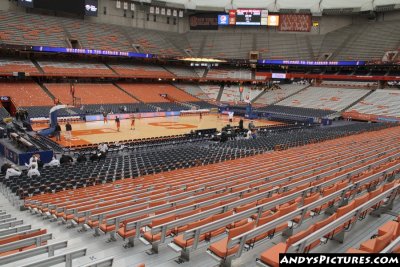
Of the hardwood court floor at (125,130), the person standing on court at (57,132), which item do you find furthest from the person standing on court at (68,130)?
the person standing on court at (57,132)

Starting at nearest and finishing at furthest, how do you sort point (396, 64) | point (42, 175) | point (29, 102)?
1. point (42, 175)
2. point (29, 102)
3. point (396, 64)

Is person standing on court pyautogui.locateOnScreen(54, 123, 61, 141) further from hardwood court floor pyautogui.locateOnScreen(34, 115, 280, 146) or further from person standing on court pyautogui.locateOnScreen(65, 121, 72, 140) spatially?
person standing on court pyautogui.locateOnScreen(65, 121, 72, 140)

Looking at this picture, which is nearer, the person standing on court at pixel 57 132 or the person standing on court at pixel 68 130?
the person standing on court at pixel 68 130

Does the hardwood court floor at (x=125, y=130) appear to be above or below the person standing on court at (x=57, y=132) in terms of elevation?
below

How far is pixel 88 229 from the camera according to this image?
739cm

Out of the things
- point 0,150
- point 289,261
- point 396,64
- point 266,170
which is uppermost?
point 396,64

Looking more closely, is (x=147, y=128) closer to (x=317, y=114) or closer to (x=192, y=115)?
(x=192, y=115)

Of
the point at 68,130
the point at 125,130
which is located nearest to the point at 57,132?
the point at 68,130

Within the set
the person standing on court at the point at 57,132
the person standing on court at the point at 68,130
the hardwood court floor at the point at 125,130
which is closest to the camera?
the person standing on court at the point at 68,130

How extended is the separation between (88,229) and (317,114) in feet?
141

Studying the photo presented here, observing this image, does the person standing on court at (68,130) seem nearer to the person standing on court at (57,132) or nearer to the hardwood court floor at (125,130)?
the hardwood court floor at (125,130)

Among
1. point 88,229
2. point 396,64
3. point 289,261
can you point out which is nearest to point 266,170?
point 88,229

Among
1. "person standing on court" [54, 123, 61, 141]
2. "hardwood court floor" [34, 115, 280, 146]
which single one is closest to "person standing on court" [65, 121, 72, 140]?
"hardwood court floor" [34, 115, 280, 146]

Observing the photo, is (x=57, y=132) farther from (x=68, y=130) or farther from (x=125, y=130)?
(x=125, y=130)
